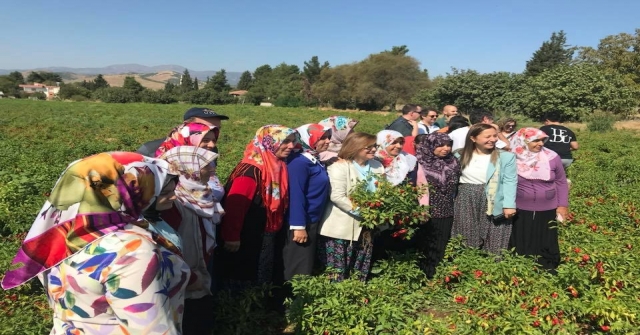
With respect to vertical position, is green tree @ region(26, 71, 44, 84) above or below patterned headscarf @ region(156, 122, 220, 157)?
below

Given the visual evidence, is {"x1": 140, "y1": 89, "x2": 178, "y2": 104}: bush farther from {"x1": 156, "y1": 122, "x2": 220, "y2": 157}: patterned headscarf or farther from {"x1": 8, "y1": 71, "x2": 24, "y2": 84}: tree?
{"x1": 156, "y1": 122, "x2": 220, "y2": 157}: patterned headscarf

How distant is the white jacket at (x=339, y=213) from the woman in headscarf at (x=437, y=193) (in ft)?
2.36

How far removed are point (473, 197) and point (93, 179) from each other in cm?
337

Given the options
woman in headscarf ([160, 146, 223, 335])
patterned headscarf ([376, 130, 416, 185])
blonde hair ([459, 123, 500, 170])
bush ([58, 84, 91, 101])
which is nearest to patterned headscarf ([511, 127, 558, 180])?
blonde hair ([459, 123, 500, 170])

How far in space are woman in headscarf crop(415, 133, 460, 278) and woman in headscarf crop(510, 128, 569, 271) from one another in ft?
2.07

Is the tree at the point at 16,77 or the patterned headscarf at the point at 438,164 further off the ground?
the patterned headscarf at the point at 438,164

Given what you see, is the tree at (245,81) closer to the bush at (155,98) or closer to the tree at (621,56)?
the bush at (155,98)

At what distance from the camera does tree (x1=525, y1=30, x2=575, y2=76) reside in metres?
51.7

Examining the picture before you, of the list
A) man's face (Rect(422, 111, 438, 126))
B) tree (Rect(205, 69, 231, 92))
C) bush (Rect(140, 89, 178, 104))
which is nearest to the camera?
man's face (Rect(422, 111, 438, 126))

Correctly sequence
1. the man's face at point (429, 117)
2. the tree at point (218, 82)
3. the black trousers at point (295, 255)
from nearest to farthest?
the black trousers at point (295, 255)
the man's face at point (429, 117)
the tree at point (218, 82)

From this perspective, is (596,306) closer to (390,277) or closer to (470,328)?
(470,328)

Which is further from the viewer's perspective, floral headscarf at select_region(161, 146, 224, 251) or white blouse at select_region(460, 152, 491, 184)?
white blouse at select_region(460, 152, 491, 184)

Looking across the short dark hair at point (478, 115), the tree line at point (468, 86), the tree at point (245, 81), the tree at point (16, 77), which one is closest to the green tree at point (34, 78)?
the tree at point (16, 77)

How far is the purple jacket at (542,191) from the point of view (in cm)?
392
